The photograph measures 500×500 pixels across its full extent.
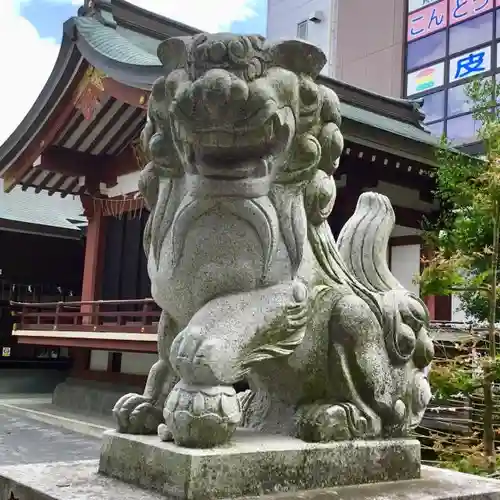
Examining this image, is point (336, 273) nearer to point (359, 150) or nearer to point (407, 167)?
point (359, 150)

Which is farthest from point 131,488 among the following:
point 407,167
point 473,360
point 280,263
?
point 407,167

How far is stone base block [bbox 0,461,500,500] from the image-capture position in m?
1.77

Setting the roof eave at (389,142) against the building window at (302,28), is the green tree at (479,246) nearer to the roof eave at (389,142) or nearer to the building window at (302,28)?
the roof eave at (389,142)

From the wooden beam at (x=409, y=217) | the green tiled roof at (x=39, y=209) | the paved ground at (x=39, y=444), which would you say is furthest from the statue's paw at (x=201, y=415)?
the green tiled roof at (x=39, y=209)

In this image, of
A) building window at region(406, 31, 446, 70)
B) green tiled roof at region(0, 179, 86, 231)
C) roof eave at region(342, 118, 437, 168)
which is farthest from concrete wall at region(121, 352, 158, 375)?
building window at region(406, 31, 446, 70)

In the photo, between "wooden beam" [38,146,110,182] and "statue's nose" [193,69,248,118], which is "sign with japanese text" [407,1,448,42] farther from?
"statue's nose" [193,69,248,118]

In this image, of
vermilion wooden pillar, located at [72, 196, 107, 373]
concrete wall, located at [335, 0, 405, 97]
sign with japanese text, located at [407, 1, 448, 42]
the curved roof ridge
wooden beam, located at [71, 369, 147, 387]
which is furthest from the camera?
concrete wall, located at [335, 0, 405, 97]

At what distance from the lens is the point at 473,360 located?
16.2 feet

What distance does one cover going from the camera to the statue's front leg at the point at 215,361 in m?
1.72

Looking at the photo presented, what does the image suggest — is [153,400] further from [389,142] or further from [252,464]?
[389,142]

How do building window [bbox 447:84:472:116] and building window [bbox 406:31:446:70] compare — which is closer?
building window [bbox 447:84:472:116]

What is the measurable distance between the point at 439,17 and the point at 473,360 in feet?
45.1

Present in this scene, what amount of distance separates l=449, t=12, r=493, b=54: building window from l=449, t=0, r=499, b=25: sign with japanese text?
136 mm

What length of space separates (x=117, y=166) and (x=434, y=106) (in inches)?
349
